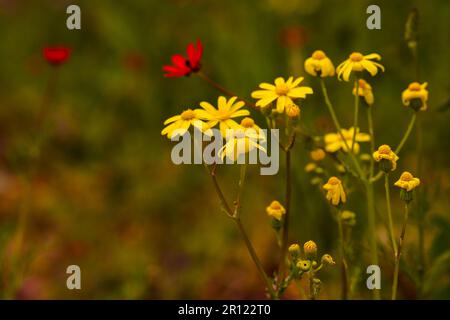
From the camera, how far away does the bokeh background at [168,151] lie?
5.90 feet

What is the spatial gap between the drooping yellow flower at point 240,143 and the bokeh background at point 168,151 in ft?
0.93

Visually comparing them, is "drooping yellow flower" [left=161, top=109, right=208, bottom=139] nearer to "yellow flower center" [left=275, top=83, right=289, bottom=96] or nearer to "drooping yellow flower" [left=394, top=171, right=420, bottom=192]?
"yellow flower center" [left=275, top=83, right=289, bottom=96]

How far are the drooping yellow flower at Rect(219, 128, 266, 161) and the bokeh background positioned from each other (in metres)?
0.28

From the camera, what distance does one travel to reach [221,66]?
2.33 m

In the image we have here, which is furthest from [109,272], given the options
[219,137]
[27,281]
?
[219,137]

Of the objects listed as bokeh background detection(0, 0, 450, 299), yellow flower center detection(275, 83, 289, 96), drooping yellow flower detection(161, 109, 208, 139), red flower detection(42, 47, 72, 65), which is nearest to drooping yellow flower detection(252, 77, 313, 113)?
yellow flower center detection(275, 83, 289, 96)

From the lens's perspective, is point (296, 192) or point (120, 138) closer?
point (296, 192)

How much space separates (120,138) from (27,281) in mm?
810

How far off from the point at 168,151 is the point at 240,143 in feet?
4.89

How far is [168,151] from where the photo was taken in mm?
2432

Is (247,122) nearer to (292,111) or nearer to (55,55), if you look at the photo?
(292,111)

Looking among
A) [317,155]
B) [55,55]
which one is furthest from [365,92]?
[55,55]

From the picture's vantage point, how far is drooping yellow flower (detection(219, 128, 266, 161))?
37.5 inches
